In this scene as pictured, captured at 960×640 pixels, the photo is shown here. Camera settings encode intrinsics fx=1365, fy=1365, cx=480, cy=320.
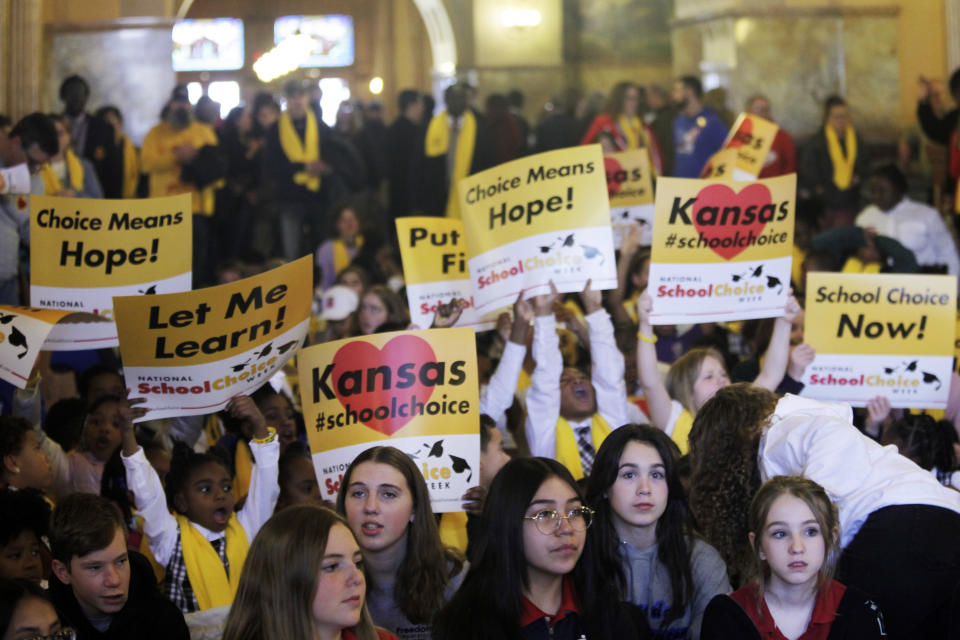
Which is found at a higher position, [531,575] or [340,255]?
[340,255]

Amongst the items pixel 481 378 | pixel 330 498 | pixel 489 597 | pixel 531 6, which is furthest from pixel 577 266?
pixel 531 6

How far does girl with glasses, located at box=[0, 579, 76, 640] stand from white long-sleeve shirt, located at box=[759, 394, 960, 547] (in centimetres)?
248

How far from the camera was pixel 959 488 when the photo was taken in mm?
5637

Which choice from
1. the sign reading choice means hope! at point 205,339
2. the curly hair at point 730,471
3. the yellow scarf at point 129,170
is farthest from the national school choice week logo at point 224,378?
the yellow scarf at point 129,170

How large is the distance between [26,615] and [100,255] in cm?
322

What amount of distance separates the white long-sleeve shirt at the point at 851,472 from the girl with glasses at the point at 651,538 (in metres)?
0.44

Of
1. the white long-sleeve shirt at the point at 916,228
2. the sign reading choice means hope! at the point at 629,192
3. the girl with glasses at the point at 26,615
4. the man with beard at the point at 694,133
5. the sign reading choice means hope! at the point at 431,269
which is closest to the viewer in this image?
the girl with glasses at the point at 26,615

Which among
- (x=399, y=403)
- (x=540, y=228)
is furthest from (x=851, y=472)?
(x=540, y=228)

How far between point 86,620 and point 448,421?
1718mm

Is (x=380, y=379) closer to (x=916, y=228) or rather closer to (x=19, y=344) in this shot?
(x=19, y=344)

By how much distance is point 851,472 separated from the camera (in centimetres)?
Result: 466

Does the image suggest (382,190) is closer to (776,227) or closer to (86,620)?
(776,227)

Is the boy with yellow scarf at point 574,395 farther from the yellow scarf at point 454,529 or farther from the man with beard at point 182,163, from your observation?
the man with beard at point 182,163

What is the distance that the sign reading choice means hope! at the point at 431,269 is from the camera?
298 inches
